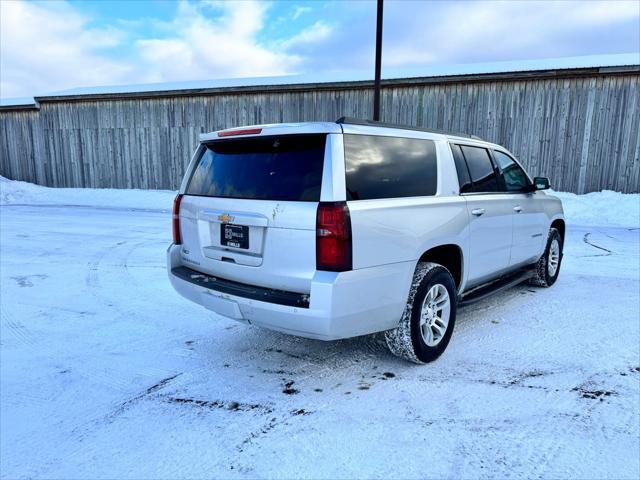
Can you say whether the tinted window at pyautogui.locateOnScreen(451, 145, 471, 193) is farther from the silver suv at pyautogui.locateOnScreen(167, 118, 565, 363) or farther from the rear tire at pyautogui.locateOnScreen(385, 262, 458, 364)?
the rear tire at pyautogui.locateOnScreen(385, 262, 458, 364)

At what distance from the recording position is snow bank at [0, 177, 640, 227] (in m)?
11.5

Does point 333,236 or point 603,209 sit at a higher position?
point 333,236

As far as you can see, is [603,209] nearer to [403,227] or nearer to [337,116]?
[337,116]

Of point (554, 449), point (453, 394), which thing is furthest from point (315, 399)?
point (554, 449)

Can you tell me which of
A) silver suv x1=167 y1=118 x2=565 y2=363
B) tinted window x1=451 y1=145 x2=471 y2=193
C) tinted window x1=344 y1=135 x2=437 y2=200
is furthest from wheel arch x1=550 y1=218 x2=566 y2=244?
tinted window x1=344 y1=135 x2=437 y2=200

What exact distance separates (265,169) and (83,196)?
18366 millimetres

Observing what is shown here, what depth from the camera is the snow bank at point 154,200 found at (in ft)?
37.7

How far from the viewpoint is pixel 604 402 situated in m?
2.90

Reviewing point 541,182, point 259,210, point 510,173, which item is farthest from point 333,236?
point 541,182

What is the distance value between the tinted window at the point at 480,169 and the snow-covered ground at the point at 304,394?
4.61 feet

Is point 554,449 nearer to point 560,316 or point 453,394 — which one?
point 453,394

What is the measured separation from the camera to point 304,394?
9.93 ft

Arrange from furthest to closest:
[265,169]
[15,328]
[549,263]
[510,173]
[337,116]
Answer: [337,116], [549,263], [510,173], [15,328], [265,169]

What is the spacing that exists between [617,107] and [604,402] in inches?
510
